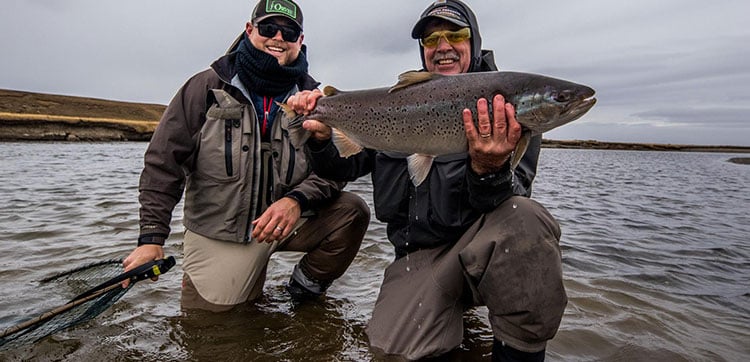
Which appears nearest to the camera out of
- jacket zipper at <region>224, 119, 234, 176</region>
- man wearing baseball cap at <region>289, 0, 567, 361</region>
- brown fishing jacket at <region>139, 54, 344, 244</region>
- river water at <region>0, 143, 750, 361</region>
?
man wearing baseball cap at <region>289, 0, 567, 361</region>

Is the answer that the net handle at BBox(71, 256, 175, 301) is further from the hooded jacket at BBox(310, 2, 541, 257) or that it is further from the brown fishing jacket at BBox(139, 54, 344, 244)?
the hooded jacket at BBox(310, 2, 541, 257)

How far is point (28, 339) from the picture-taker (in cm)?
284

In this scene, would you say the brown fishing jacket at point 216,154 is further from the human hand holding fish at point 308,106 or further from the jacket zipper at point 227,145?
the human hand holding fish at point 308,106

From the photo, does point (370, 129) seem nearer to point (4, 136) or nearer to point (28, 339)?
point (28, 339)

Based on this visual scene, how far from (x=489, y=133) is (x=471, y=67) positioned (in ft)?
3.61

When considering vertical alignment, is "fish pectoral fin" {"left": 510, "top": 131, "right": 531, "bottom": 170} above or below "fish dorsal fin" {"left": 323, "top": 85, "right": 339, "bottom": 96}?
below

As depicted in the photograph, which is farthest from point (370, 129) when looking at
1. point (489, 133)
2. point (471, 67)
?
point (471, 67)

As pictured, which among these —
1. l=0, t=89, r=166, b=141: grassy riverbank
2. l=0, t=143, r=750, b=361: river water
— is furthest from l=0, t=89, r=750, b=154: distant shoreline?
l=0, t=143, r=750, b=361: river water

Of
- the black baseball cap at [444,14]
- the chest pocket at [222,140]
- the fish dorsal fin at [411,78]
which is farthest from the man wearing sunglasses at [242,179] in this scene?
the black baseball cap at [444,14]

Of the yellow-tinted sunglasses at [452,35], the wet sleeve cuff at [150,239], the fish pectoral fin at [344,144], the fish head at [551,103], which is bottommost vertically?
the wet sleeve cuff at [150,239]

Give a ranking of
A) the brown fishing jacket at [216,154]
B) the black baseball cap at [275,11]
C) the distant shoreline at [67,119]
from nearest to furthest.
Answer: the brown fishing jacket at [216,154]
the black baseball cap at [275,11]
the distant shoreline at [67,119]

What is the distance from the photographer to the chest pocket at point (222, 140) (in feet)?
11.6

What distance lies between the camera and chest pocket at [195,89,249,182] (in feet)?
11.6

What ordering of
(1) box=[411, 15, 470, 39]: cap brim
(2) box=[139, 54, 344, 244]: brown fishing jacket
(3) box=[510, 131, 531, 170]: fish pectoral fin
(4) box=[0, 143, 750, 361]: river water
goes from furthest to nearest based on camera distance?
(2) box=[139, 54, 344, 244]: brown fishing jacket, (1) box=[411, 15, 470, 39]: cap brim, (4) box=[0, 143, 750, 361]: river water, (3) box=[510, 131, 531, 170]: fish pectoral fin
